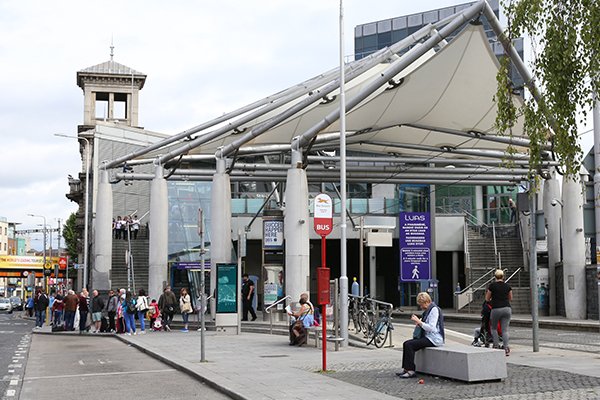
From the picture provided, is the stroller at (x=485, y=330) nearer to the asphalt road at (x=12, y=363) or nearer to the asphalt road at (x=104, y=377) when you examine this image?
the asphalt road at (x=104, y=377)

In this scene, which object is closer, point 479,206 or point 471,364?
point 471,364

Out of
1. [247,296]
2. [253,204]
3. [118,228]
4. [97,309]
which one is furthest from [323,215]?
[118,228]

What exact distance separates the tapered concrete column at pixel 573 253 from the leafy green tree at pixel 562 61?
22235 mm

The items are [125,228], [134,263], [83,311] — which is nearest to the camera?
[83,311]

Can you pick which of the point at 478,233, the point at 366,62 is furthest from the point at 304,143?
the point at 478,233

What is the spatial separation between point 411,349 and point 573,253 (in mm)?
21594

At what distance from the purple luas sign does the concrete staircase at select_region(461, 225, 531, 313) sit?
6.23m

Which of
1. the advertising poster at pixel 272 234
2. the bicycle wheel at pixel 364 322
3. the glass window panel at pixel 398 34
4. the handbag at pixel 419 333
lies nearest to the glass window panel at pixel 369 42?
the glass window panel at pixel 398 34

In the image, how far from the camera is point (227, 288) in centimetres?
2664

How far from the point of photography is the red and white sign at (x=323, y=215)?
1675 centimetres

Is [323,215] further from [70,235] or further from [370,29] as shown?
[70,235]

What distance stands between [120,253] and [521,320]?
23.8 metres

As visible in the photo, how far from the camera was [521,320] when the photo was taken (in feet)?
103

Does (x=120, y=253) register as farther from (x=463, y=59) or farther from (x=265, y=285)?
(x=463, y=59)
